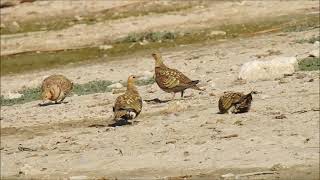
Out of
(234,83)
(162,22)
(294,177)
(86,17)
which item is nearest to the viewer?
(294,177)

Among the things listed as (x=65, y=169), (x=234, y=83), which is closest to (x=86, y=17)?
(x=234, y=83)

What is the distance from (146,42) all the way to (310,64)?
12.2 m

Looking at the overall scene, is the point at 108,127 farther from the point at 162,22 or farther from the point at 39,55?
the point at 162,22

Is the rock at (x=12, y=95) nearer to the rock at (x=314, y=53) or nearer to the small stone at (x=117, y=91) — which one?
the small stone at (x=117, y=91)

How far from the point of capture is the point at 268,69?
20500mm

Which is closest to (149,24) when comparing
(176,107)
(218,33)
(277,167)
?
(218,33)

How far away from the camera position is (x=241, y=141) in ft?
49.7

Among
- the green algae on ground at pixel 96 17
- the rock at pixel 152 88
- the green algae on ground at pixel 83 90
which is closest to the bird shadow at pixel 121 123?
the rock at pixel 152 88

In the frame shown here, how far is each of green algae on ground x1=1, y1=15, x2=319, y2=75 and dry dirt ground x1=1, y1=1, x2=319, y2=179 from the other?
8.92 m

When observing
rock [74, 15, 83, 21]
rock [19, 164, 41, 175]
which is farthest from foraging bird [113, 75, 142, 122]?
rock [74, 15, 83, 21]

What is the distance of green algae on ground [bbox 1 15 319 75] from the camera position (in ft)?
104

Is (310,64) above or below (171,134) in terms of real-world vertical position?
above

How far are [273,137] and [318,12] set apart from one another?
20.0 m

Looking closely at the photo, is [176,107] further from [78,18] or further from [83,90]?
[78,18]
